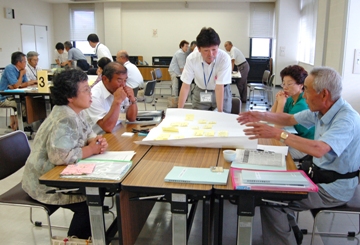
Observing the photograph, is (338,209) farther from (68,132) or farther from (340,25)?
(340,25)

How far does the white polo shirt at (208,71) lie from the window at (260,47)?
849 centimetres

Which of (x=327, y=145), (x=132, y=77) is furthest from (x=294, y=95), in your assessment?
(x=132, y=77)

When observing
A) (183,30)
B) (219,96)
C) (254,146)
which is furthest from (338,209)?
(183,30)

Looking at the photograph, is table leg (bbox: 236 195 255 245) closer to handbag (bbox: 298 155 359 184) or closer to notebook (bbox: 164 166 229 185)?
notebook (bbox: 164 166 229 185)

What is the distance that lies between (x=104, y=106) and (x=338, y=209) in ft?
6.09

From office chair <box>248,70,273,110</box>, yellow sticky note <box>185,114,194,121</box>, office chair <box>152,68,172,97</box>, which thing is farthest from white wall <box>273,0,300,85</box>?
yellow sticky note <box>185,114,194,121</box>

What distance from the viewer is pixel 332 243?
2355mm

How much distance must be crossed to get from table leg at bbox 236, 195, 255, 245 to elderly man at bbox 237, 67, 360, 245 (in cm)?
35

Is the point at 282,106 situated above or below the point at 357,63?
below

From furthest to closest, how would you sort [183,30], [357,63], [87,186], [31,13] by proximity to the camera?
1. [183,30]
2. [31,13]
3. [357,63]
4. [87,186]

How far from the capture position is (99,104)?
2.65 metres

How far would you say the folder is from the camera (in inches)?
58.9

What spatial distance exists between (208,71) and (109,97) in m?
1.04

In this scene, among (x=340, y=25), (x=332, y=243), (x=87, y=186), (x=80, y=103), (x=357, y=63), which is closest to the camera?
(x=87, y=186)
